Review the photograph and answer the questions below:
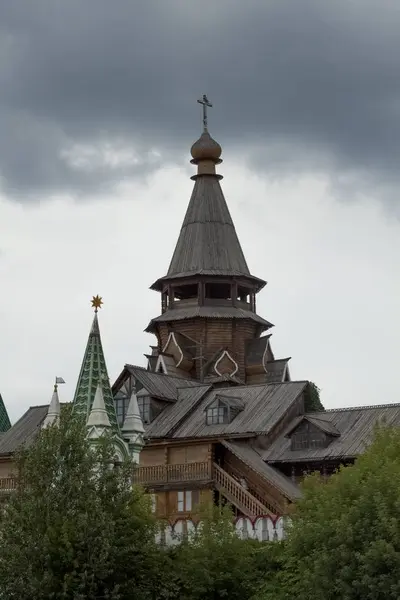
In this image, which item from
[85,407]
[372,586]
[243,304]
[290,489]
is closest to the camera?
[372,586]

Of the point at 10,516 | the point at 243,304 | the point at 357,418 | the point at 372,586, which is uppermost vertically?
the point at 243,304

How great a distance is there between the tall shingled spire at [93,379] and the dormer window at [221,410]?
9.87 meters

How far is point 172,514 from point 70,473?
1623 centimetres

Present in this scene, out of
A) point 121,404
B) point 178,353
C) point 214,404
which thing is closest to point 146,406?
point 121,404

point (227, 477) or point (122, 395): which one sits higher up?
point (122, 395)

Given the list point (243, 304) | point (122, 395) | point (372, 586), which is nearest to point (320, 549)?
point (372, 586)

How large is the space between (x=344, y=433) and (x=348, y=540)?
61.9 ft

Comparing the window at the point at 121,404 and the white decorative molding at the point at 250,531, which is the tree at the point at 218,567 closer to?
the white decorative molding at the point at 250,531

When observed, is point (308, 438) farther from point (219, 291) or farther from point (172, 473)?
point (219, 291)

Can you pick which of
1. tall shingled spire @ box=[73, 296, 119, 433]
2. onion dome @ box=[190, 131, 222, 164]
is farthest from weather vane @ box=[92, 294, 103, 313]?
onion dome @ box=[190, 131, 222, 164]

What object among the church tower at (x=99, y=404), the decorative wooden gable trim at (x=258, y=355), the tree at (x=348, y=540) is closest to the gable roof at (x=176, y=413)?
the church tower at (x=99, y=404)

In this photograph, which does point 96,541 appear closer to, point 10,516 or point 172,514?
point 10,516

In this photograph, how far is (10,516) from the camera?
39625 mm

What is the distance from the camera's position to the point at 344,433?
2200 inches
